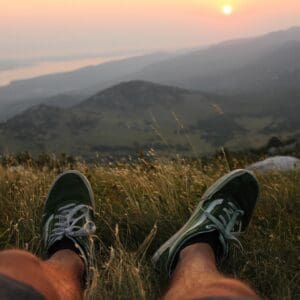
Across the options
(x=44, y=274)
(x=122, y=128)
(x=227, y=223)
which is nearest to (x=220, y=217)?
(x=227, y=223)

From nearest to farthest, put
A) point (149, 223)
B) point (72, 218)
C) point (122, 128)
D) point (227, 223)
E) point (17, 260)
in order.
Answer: point (17, 260) < point (227, 223) < point (72, 218) < point (149, 223) < point (122, 128)

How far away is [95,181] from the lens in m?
4.31

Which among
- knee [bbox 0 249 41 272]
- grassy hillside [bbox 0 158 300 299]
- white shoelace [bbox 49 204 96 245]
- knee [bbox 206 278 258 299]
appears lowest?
grassy hillside [bbox 0 158 300 299]

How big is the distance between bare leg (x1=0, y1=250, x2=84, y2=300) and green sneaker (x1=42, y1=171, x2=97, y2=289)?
0.39 feet

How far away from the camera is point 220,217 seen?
3.12 metres

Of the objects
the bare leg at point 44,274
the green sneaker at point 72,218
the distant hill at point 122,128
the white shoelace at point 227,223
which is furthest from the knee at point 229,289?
the distant hill at point 122,128

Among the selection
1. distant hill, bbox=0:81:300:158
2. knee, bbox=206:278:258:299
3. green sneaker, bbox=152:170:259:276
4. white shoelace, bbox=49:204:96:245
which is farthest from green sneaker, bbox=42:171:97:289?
distant hill, bbox=0:81:300:158

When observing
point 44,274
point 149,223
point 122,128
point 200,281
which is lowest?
point 122,128

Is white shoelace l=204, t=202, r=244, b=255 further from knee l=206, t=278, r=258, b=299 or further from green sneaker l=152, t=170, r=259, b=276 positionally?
knee l=206, t=278, r=258, b=299

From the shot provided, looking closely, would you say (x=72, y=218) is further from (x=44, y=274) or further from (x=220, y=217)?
(x=44, y=274)

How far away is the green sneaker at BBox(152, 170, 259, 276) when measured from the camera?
112 inches

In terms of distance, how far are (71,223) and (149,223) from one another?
0.56 m

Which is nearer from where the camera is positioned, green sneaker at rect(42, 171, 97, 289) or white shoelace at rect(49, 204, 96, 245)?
green sneaker at rect(42, 171, 97, 289)

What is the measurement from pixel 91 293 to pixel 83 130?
479 feet
